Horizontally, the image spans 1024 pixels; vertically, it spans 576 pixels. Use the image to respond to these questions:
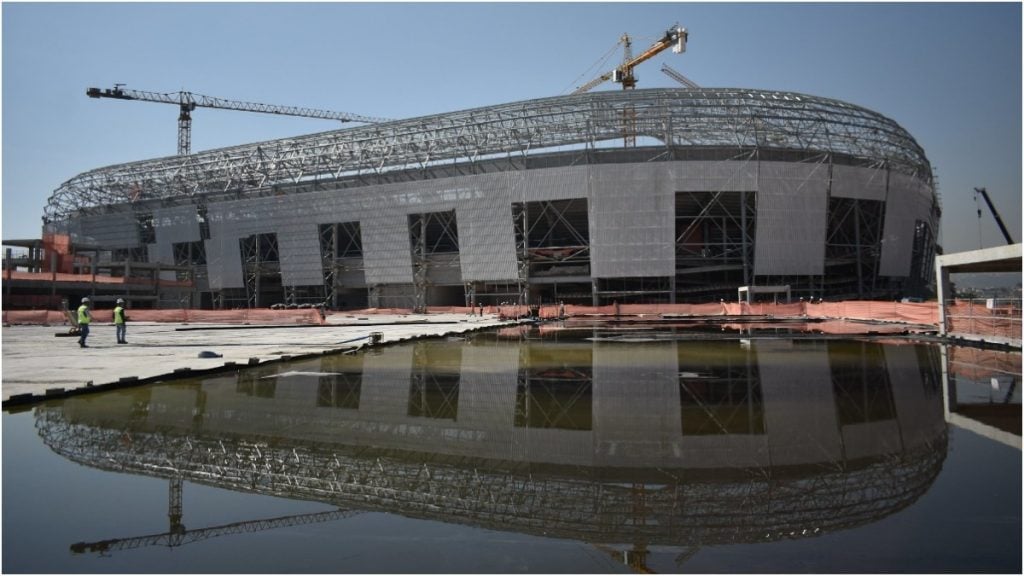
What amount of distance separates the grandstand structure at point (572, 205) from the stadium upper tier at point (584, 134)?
17cm

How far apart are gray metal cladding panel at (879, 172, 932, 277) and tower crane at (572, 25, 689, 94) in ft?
114

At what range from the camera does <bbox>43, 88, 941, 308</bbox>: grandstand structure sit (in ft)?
148

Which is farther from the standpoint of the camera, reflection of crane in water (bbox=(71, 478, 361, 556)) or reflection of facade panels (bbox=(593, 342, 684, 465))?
reflection of facade panels (bbox=(593, 342, 684, 465))

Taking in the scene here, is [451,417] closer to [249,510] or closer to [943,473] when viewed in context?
[249,510]

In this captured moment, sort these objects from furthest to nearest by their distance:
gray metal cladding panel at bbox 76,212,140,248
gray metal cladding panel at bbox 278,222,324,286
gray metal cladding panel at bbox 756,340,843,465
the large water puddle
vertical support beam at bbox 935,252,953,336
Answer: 1. gray metal cladding panel at bbox 76,212,140,248
2. gray metal cladding panel at bbox 278,222,324,286
3. vertical support beam at bbox 935,252,953,336
4. gray metal cladding panel at bbox 756,340,843,465
5. the large water puddle

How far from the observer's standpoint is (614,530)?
3.99 meters

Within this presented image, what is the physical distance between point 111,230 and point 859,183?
74.6 meters

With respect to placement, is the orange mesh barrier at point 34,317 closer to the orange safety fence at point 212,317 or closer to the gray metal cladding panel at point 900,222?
the orange safety fence at point 212,317

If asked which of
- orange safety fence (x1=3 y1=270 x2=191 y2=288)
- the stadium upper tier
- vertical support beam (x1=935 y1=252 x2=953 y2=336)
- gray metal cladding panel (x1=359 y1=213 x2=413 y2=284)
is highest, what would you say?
the stadium upper tier

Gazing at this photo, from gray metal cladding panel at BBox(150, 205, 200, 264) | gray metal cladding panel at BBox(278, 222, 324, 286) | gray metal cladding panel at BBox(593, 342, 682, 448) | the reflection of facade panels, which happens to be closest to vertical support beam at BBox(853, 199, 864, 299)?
gray metal cladding panel at BBox(593, 342, 682, 448)

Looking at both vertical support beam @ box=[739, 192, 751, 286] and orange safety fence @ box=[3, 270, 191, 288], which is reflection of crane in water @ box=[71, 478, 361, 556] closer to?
vertical support beam @ box=[739, 192, 751, 286]

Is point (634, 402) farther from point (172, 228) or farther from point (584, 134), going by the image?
point (172, 228)

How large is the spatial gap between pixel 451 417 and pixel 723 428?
328 cm

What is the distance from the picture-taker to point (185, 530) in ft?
13.0
